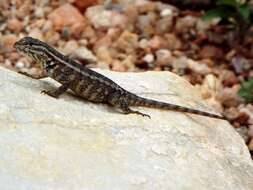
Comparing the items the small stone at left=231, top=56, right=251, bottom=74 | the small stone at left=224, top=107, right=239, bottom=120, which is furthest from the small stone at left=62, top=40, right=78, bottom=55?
the small stone at left=224, top=107, right=239, bottom=120

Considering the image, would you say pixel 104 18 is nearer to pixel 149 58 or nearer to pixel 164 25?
pixel 164 25

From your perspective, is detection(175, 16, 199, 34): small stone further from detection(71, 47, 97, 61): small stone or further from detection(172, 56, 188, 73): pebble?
detection(71, 47, 97, 61): small stone

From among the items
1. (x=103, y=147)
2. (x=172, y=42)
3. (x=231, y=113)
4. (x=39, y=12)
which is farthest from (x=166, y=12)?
(x=103, y=147)

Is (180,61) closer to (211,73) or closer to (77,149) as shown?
(211,73)

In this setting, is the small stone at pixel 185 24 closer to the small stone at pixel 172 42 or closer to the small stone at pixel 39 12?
the small stone at pixel 172 42

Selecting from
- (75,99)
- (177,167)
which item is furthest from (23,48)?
(177,167)
